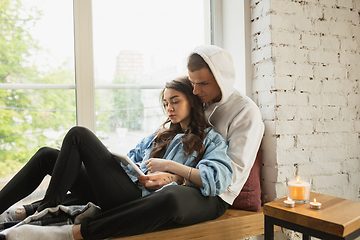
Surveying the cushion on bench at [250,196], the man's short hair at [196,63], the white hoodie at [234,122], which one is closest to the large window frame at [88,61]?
the white hoodie at [234,122]

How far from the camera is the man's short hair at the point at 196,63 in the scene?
5.32ft

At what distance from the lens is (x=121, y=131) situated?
1.99 meters

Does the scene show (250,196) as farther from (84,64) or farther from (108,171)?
(84,64)

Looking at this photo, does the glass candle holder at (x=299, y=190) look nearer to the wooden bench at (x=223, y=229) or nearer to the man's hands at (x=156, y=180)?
the wooden bench at (x=223, y=229)

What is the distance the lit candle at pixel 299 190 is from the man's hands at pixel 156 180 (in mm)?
597

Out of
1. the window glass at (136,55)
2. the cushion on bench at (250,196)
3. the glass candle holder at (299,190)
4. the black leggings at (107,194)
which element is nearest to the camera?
the black leggings at (107,194)

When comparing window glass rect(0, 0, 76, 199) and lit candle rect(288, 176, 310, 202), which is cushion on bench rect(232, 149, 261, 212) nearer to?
lit candle rect(288, 176, 310, 202)

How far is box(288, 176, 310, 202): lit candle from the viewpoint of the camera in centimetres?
139

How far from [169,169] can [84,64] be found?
37.1 inches

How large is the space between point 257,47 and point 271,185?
34.3 inches

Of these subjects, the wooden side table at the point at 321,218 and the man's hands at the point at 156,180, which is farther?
the man's hands at the point at 156,180

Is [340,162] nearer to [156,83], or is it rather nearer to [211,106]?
[211,106]

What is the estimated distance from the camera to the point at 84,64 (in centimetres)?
186

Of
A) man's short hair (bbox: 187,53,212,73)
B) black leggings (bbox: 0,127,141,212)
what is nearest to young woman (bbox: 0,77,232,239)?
black leggings (bbox: 0,127,141,212)
